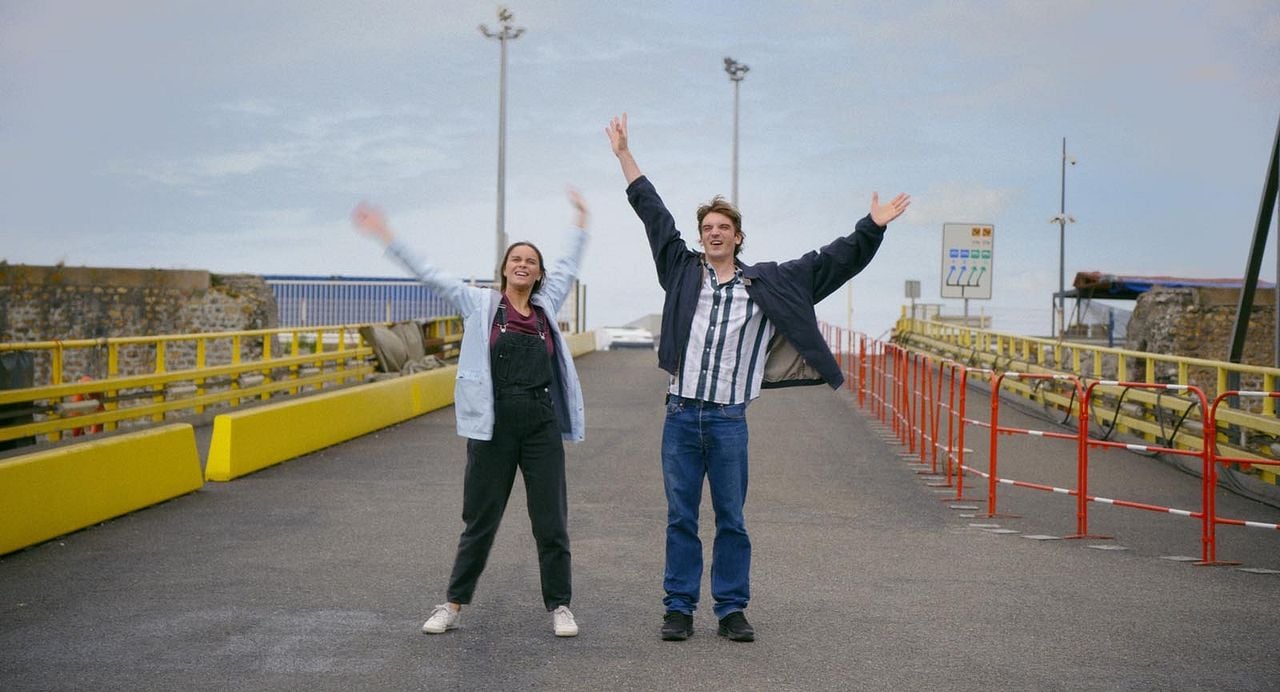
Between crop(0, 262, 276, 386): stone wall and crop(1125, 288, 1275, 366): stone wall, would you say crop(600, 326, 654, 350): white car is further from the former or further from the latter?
crop(1125, 288, 1275, 366): stone wall

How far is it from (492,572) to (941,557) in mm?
3074

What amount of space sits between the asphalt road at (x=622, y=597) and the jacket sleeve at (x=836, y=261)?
1736 millimetres

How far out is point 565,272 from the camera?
647 cm

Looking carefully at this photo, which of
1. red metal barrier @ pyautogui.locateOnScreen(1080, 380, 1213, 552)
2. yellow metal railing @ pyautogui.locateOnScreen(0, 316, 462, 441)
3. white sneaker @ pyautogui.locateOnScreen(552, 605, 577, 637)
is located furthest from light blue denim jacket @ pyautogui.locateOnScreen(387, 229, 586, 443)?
yellow metal railing @ pyautogui.locateOnScreen(0, 316, 462, 441)

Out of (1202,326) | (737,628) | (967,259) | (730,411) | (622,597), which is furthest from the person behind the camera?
(967,259)

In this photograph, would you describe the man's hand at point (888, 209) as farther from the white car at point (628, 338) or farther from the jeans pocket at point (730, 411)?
the white car at point (628, 338)

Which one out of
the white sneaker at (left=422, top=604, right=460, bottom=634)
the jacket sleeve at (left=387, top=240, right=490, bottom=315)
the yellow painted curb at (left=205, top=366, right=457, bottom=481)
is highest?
the jacket sleeve at (left=387, top=240, right=490, bottom=315)

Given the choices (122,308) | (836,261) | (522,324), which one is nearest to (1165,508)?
(836,261)

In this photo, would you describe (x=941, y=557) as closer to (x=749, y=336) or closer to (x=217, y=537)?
(x=749, y=336)

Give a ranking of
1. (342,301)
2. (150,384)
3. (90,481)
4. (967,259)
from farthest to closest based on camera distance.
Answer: (342,301), (967,259), (150,384), (90,481)

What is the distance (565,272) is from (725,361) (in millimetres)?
1005

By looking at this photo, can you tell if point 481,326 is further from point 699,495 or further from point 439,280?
point 699,495

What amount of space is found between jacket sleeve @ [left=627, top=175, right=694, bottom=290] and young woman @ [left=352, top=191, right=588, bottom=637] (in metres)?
0.52

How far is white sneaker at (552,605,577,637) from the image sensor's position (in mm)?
6141
